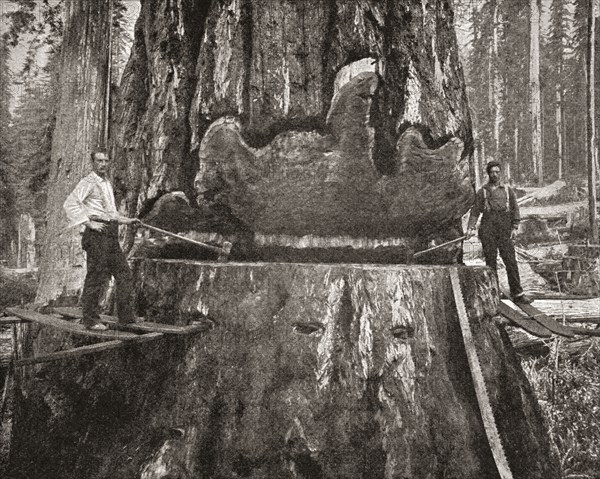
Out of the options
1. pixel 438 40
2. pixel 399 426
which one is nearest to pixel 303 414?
pixel 399 426

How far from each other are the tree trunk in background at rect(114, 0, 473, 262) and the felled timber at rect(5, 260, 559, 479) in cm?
51

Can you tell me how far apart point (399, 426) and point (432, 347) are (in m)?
0.55

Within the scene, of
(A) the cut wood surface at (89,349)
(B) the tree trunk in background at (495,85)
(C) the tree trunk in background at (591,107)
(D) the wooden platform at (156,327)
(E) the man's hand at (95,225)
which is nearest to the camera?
(A) the cut wood surface at (89,349)

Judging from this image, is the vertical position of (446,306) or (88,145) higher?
(88,145)

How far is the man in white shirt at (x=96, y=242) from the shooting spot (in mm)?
3025

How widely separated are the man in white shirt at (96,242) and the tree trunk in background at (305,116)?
1.20 feet

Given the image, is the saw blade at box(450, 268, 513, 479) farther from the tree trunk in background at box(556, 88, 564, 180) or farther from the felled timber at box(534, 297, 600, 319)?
the tree trunk in background at box(556, 88, 564, 180)

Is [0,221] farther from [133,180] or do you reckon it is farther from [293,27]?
[293,27]

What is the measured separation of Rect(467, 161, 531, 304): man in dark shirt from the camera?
466 centimetres

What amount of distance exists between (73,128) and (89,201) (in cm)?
321

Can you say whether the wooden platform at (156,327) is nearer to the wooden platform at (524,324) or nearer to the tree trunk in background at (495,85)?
the wooden platform at (524,324)

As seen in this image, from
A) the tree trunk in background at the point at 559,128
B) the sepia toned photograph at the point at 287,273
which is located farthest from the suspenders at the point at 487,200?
the tree trunk in background at the point at 559,128

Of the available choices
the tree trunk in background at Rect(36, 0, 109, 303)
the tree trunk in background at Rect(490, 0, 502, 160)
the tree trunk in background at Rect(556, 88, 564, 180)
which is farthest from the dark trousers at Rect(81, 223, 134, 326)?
A: the tree trunk in background at Rect(556, 88, 564, 180)

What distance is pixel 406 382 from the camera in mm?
2732
